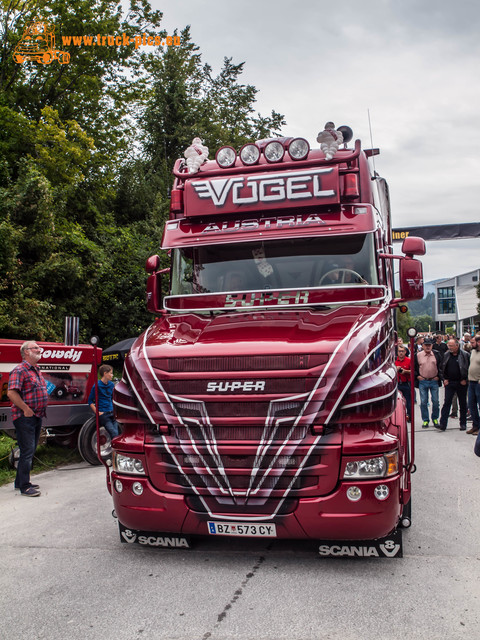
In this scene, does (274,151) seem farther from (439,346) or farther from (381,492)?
(439,346)

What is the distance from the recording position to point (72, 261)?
1852cm

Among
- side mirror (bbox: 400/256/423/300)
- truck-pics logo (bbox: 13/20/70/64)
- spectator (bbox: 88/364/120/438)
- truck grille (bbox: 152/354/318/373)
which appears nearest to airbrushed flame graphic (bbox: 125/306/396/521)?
truck grille (bbox: 152/354/318/373)

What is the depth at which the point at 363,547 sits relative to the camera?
449 centimetres

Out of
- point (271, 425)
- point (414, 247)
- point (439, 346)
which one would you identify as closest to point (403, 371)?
point (439, 346)

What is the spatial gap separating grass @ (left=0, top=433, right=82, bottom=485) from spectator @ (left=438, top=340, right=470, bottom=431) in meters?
7.24

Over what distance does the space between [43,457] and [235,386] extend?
6.30 m

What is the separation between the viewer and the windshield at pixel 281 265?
5508 millimetres

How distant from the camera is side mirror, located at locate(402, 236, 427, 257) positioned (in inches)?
222

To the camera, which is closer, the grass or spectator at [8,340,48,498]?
spectator at [8,340,48,498]

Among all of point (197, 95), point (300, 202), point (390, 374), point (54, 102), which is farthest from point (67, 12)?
point (390, 374)

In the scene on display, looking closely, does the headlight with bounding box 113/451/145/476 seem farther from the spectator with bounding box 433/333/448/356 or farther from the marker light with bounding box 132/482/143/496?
the spectator with bounding box 433/333/448/356

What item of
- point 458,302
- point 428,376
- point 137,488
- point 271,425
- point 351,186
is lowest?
point 137,488

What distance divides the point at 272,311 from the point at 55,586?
269 centimetres

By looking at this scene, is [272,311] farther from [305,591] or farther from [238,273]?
[305,591]
